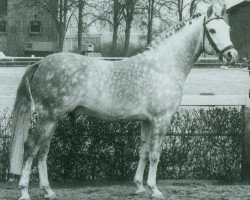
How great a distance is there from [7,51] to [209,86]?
102 feet

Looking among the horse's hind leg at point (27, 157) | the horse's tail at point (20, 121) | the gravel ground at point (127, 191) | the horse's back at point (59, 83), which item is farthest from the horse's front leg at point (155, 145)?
the horse's tail at point (20, 121)

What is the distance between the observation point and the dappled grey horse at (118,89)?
714cm

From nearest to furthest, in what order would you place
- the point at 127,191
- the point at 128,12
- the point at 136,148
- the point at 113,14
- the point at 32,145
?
1. the point at 32,145
2. the point at 127,191
3. the point at 136,148
4. the point at 128,12
5. the point at 113,14

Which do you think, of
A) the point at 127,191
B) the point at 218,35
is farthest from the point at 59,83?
the point at 218,35

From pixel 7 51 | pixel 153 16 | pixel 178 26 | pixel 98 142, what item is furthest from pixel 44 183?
pixel 7 51

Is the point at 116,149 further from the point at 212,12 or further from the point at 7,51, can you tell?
the point at 7,51

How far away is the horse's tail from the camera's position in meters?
7.36

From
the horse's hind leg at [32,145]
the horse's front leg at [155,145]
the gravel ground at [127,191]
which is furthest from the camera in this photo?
the gravel ground at [127,191]

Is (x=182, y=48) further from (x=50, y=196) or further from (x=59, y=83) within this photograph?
(x=50, y=196)

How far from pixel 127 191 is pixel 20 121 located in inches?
72.9

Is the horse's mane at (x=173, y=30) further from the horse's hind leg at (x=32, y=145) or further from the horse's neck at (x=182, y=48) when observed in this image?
the horse's hind leg at (x=32, y=145)

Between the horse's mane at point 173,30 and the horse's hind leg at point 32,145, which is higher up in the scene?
the horse's mane at point 173,30

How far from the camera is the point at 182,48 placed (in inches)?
309

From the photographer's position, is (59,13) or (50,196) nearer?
(50,196)
